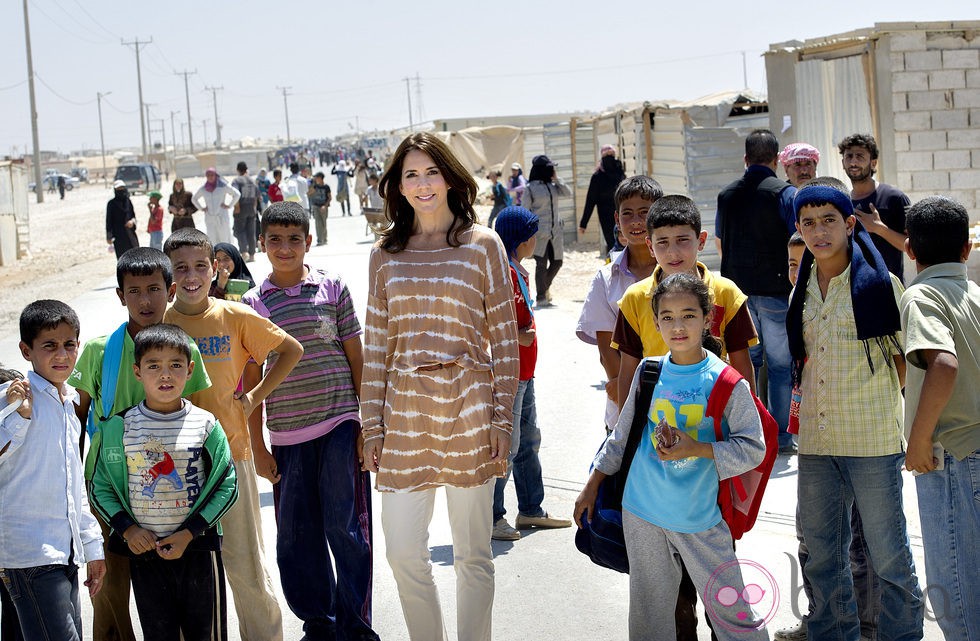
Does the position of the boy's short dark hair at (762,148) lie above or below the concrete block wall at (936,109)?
below

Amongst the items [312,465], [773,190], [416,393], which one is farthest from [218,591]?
[773,190]

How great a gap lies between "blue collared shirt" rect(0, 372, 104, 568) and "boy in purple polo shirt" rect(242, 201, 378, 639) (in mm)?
921

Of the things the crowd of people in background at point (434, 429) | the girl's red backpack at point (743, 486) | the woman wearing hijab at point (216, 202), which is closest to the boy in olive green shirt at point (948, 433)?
the crowd of people in background at point (434, 429)

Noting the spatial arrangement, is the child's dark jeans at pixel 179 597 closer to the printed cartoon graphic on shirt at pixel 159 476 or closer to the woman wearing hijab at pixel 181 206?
the printed cartoon graphic on shirt at pixel 159 476

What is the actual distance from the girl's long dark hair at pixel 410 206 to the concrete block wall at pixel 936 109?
368 inches

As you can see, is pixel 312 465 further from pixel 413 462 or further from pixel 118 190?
pixel 118 190

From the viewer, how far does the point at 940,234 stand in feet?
12.2

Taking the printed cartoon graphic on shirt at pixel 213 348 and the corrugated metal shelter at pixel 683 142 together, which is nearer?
the printed cartoon graphic on shirt at pixel 213 348

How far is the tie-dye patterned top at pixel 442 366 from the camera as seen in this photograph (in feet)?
12.5

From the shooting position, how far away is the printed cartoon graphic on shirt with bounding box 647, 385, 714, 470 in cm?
360

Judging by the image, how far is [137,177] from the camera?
7119 cm

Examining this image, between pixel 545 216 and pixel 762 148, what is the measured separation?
6.59 metres

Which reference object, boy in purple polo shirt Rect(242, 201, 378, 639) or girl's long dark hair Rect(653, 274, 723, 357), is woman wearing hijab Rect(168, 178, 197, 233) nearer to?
boy in purple polo shirt Rect(242, 201, 378, 639)

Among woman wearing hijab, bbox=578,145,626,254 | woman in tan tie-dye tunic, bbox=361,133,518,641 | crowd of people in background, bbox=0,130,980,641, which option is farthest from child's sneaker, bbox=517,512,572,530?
Result: woman wearing hijab, bbox=578,145,626,254
